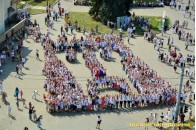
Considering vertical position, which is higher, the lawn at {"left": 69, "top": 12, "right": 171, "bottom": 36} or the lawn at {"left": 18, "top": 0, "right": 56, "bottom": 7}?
the lawn at {"left": 18, "top": 0, "right": 56, "bottom": 7}

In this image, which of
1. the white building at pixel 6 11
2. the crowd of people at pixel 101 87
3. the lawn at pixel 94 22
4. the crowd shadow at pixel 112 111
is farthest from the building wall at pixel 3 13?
the crowd shadow at pixel 112 111

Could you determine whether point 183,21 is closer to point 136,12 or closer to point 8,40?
point 136,12

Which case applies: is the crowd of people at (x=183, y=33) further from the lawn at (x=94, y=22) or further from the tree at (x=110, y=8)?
the tree at (x=110, y=8)

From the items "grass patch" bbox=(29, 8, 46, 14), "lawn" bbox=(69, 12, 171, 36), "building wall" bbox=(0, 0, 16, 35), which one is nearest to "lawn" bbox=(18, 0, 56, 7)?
"grass patch" bbox=(29, 8, 46, 14)

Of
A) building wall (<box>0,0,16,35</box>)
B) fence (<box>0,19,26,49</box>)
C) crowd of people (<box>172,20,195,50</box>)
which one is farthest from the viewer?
crowd of people (<box>172,20,195,50</box>)

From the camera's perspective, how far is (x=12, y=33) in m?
57.6

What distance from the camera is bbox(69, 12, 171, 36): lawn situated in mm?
62500

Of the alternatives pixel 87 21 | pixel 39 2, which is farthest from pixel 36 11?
pixel 87 21

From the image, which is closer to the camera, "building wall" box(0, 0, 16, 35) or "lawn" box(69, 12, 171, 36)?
"building wall" box(0, 0, 16, 35)

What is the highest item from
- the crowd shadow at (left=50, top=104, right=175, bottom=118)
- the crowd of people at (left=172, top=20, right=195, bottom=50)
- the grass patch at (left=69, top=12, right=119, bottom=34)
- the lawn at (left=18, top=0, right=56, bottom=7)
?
the lawn at (left=18, top=0, right=56, bottom=7)

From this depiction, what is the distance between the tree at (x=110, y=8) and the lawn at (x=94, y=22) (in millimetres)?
1330

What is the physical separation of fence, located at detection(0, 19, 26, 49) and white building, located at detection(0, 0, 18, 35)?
3.81 feet

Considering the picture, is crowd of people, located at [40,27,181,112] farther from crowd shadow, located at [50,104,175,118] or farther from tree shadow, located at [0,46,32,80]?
tree shadow, located at [0,46,32,80]

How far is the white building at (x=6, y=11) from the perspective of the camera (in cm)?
5713
